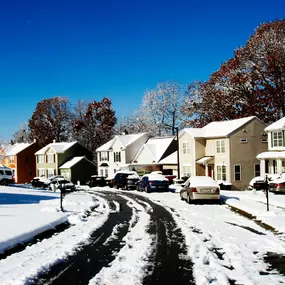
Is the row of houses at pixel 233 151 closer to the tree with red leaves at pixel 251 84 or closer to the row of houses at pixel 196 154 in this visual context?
the row of houses at pixel 196 154

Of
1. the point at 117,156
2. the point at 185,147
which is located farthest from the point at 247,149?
the point at 117,156

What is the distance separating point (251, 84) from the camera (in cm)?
4841

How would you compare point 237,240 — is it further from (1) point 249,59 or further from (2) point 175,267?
(1) point 249,59

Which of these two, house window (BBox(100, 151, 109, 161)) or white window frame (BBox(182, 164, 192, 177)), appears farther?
house window (BBox(100, 151, 109, 161))

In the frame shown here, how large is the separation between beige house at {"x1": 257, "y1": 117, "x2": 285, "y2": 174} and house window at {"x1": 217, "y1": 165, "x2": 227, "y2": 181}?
517 cm

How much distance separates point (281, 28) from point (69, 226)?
121ft

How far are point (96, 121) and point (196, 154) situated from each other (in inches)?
1377

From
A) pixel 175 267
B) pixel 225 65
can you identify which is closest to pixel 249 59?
pixel 225 65

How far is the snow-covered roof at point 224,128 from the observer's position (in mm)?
45312

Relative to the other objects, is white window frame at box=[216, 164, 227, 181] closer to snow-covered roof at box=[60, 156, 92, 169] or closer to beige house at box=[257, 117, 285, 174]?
beige house at box=[257, 117, 285, 174]

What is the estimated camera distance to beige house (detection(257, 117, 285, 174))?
38.4 metres

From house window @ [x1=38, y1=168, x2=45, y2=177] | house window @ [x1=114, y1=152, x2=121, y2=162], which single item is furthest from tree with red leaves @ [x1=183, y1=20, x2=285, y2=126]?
house window @ [x1=38, y1=168, x2=45, y2=177]

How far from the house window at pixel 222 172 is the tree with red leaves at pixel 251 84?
8.56m

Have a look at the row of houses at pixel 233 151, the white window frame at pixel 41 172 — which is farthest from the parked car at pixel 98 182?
the white window frame at pixel 41 172
